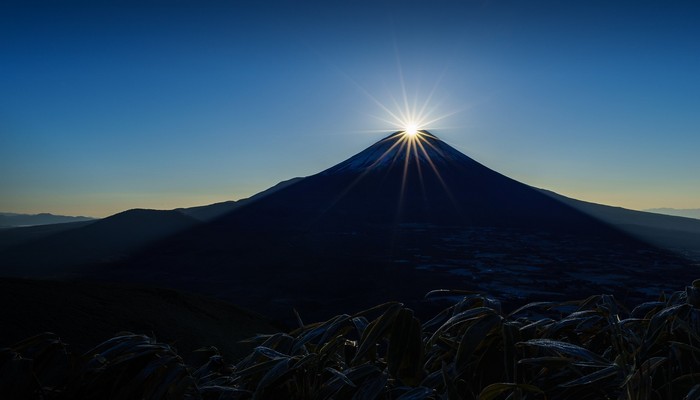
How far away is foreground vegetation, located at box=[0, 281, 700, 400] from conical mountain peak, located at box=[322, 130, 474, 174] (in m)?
74.5

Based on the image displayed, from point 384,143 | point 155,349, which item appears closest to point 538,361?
point 155,349

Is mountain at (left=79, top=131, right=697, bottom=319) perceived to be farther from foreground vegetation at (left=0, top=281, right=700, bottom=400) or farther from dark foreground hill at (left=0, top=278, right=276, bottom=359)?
foreground vegetation at (left=0, top=281, right=700, bottom=400)

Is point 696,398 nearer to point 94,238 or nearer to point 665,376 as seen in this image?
point 665,376

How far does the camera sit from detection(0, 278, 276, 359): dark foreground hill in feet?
21.7

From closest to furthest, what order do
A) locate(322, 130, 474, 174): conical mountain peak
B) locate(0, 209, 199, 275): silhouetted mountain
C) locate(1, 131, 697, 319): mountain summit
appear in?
locate(1, 131, 697, 319): mountain summit, locate(0, 209, 199, 275): silhouetted mountain, locate(322, 130, 474, 174): conical mountain peak

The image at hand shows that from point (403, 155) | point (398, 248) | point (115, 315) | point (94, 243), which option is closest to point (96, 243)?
point (94, 243)

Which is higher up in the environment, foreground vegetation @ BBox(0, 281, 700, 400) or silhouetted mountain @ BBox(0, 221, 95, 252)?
foreground vegetation @ BBox(0, 281, 700, 400)

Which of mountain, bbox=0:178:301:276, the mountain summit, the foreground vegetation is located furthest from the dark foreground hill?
mountain, bbox=0:178:301:276

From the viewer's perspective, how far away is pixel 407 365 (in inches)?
41.1

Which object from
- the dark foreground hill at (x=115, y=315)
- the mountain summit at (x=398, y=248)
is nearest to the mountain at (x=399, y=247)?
the mountain summit at (x=398, y=248)

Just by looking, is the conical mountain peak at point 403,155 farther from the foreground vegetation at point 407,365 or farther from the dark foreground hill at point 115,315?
the foreground vegetation at point 407,365

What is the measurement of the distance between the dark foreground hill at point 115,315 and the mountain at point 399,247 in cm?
871

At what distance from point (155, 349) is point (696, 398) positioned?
106 centimetres

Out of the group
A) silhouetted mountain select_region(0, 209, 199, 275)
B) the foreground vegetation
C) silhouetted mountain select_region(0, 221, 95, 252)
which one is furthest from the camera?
silhouetted mountain select_region(0, 221, 95, 252)
